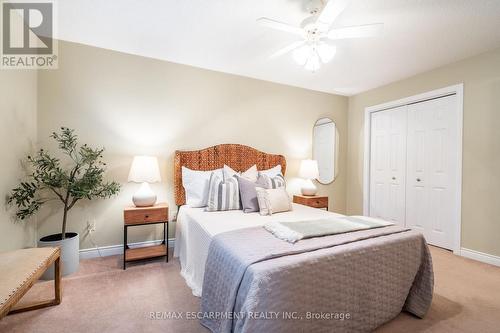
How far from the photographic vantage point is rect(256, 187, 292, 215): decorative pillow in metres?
2.41

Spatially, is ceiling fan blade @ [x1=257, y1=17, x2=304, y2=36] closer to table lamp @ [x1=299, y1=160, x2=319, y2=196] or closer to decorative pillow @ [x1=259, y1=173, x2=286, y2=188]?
decorative pillow @ [x1=259, y1=173, x2=286, y2=188]

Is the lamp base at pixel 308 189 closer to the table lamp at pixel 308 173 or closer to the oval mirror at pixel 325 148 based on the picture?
the table lamp at pixel 308 173

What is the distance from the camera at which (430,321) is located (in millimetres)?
1621

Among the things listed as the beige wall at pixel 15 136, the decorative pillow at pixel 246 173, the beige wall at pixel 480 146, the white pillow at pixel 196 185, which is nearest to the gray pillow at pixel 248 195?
the decorative pillow at pixel 246 173

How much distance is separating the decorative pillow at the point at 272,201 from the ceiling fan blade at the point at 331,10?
5.34ft

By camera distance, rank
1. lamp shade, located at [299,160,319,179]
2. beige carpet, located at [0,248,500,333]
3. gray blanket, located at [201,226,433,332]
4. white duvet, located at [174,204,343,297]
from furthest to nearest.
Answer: lamp shade, located at [299,160,319,179] → white duvet, located at [174,204,343,297] → beige carpet, located at [0,248,500,333] → gray blanket, located at [201,226,433,332]

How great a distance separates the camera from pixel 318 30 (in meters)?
1.91

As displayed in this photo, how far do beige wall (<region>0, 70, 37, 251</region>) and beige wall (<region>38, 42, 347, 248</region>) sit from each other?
0.43 ft

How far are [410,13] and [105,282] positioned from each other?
12.0ft

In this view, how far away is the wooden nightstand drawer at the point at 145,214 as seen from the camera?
2.36m

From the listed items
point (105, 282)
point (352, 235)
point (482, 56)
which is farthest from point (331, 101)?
point (105, 282)

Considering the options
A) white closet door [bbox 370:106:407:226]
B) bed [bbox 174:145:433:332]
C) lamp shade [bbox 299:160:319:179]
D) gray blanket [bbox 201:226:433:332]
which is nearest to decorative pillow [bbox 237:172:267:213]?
bed [bbox 174:145:433:332]

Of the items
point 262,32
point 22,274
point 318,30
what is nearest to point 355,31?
point 318,30

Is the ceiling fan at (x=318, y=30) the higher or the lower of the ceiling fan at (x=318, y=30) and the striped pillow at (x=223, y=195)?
the higher
